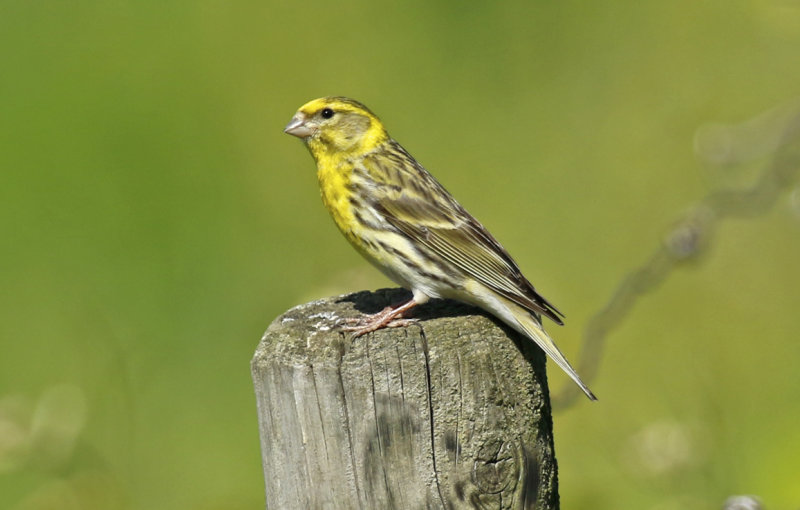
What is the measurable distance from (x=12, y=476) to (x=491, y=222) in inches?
139

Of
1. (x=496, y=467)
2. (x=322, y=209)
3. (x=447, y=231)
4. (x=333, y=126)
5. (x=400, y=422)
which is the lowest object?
(x=496, y=467)

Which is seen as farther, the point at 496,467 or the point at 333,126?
the point at 333,126

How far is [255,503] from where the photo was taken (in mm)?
6160

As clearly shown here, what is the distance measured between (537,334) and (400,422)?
0.75 meters

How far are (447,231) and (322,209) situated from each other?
12.6 feet

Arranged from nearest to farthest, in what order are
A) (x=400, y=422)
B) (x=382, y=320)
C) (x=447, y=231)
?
(x=400, y=422), (x=382, y=320), (x=447, y=231)

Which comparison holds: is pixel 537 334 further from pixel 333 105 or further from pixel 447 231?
pixel 333 105

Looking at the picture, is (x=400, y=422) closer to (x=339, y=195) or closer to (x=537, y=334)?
(x=537, y=334)

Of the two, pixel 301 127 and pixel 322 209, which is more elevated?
pixel 322 209

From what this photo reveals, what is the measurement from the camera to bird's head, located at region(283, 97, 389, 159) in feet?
15.8

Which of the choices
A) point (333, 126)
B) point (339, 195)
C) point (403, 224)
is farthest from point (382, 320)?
point (333, 126)

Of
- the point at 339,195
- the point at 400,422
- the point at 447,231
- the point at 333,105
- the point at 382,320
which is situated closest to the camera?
the point at 400,422

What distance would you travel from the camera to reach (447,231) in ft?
14.7

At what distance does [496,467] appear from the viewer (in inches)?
126
